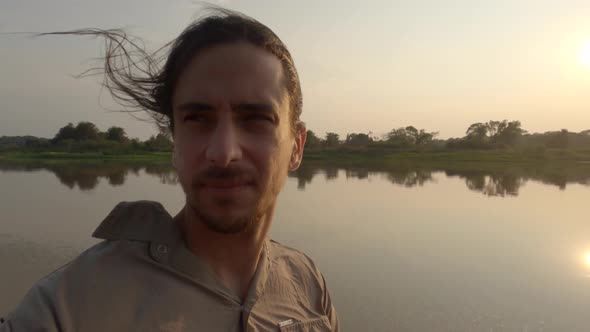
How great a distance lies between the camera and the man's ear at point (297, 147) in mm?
1543

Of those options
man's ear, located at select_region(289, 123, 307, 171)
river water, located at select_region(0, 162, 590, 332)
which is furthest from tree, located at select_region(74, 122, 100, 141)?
man's ear, located at select_region(289, 123, 307, 171)

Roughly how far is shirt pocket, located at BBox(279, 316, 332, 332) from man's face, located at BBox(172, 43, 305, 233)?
1.29ft

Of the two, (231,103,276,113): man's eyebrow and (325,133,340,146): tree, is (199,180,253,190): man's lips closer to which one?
(231,103,276,113): man's eyebrow

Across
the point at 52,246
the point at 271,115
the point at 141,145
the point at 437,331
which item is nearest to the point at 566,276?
the point at 437,331

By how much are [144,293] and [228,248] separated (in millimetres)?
324

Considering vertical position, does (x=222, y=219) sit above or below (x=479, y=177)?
above

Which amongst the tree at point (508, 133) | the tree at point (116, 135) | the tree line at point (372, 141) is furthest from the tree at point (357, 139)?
the tree at point (116, 135)

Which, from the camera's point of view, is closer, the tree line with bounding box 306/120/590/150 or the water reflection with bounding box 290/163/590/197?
the water reflection with bounding box 290/163/590/197

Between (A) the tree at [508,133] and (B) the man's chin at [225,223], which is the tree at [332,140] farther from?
(B) the man's chin at [225,223]

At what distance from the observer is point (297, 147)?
5.24ft

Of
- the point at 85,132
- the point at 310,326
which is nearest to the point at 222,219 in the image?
the point at 310,326

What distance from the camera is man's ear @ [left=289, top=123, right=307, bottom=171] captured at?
5.06ft

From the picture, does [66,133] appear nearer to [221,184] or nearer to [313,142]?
[313,142]

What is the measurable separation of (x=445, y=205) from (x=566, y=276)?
21.9 feet
